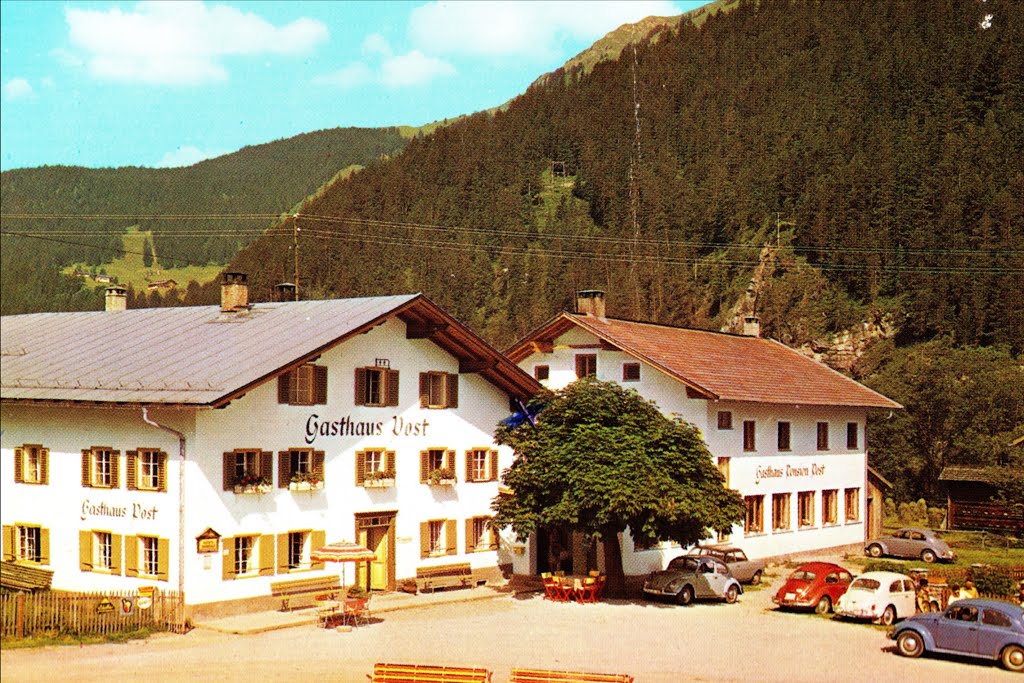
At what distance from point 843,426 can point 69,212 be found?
69.6 metres

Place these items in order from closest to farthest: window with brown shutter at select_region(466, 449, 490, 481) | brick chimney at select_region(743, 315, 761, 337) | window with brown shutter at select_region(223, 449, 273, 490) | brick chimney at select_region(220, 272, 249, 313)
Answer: window with brown shutter at select_region(223, 449, 273, 490)
brick chimney at select_region(220, 272, 249, 313)
window with brown shutter at select_region(466, 449, 490, 481)
brick chimney at select_region(743, 315, 761, 337)

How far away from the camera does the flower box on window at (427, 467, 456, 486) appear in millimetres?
33188

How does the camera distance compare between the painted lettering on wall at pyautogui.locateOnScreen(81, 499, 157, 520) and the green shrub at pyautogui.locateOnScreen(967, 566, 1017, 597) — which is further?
the green shrub at pyautogui.locateOnScreen(967, 566, 1017, 597)

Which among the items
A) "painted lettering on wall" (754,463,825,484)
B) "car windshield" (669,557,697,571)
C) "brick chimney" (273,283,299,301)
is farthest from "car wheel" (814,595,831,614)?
"brick chimney" (273,283,299,301)

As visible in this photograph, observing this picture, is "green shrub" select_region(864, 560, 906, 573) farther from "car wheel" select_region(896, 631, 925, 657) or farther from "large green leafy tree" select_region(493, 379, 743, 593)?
"car wheel" select_region(896, 631, 925, 657)

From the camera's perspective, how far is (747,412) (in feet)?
137

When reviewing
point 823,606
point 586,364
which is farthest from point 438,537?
point 823,606

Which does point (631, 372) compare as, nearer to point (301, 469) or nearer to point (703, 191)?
point (301, 469)

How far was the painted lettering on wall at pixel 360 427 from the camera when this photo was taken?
30.1 meters

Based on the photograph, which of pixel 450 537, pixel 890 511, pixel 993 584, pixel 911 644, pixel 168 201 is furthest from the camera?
pixel 168 201

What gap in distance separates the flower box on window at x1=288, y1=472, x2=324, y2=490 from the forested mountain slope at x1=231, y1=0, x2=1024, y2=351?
37286 mm

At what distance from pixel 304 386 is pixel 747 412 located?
737 inches

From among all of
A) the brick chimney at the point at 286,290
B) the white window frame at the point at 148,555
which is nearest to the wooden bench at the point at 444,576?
the white window frame at the point at 148,555

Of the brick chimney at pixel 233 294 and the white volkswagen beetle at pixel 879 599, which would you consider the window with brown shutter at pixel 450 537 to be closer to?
the brick chimney at pixel 233 294
